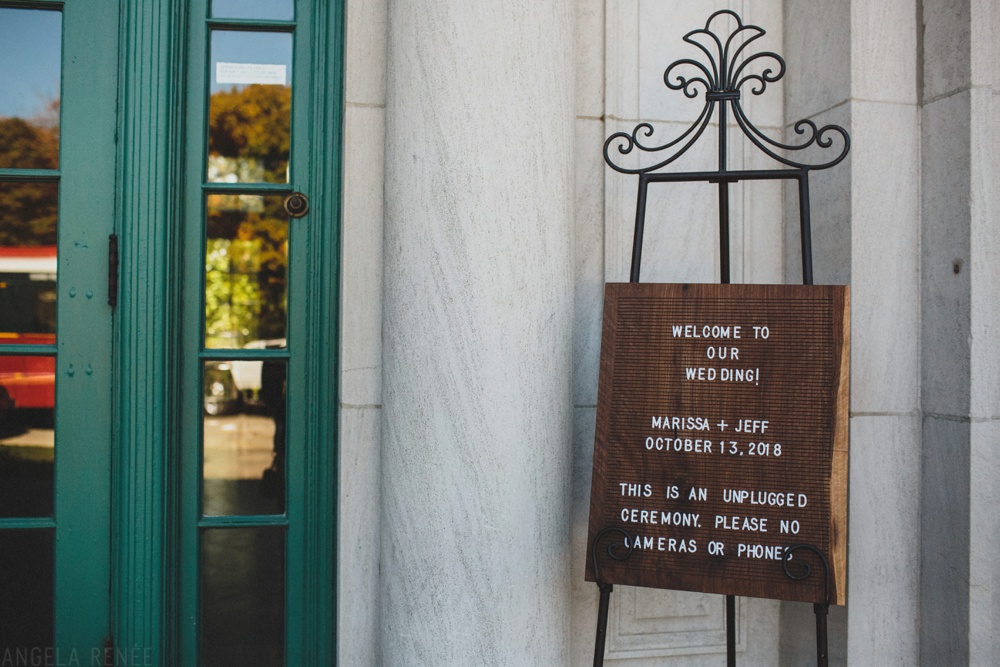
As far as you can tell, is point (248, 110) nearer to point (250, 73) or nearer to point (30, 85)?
point (250, 73)

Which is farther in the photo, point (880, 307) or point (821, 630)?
point (880, 307)

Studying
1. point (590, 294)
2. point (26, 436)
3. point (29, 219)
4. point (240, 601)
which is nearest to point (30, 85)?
point (29, 219)

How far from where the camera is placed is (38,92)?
2.85 m

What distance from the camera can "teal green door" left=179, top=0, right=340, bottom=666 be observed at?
9.46 feet

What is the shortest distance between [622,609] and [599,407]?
1039mm

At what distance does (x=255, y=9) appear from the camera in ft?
9.59

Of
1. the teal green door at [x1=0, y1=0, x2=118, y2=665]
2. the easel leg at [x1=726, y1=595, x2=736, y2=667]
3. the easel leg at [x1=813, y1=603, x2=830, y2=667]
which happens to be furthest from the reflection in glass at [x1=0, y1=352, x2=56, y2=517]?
the easel leg at [x1=813, y1=603, x2=830, y2=667]

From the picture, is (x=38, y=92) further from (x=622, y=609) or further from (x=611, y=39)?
(x=622, y=609)

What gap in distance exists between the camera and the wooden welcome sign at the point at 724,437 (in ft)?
6.85

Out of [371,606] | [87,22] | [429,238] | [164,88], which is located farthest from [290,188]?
[371,606]

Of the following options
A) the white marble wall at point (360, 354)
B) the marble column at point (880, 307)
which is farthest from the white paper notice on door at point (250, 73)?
the marble column at point (880, 307)

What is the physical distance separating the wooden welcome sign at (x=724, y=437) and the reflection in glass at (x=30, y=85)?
2280 millimetres

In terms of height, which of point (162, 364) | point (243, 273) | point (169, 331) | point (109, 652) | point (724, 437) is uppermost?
point (243, 273)

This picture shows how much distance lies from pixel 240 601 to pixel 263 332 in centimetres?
105
